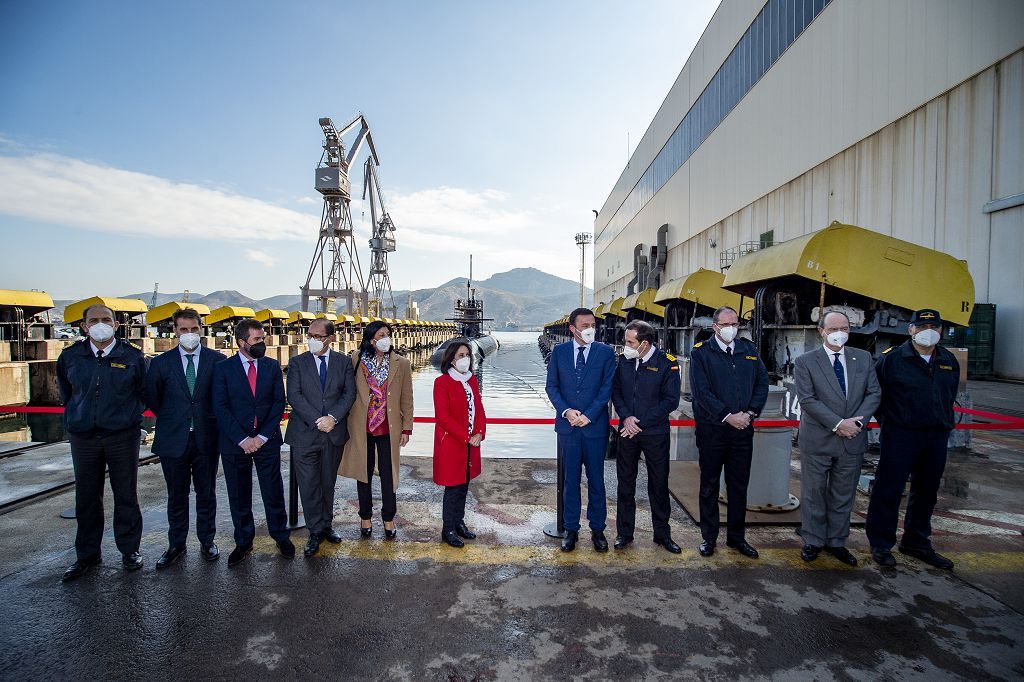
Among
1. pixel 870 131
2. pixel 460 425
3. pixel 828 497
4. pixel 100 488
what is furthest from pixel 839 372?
pixel 870 131

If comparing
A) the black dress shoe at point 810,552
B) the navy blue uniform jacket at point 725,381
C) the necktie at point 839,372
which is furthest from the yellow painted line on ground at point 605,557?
the necktie at point 839,372

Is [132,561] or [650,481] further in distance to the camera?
[650,481]

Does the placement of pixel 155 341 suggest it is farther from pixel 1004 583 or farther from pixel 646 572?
pixel 1004 583

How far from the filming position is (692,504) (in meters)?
4.96

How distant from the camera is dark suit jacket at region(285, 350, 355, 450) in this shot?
13.3 feet

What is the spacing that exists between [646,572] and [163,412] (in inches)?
155

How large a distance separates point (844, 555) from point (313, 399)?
4.47 meters

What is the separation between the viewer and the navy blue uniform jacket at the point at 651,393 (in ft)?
13.4

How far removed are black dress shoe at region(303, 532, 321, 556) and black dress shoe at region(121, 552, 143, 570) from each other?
45.1 inches

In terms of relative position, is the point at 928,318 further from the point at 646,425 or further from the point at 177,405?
the point at 177,405

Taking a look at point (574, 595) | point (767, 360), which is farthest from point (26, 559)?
point (767, 360)

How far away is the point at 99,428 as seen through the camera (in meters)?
3.66

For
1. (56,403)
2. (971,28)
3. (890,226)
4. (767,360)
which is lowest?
(56,403)

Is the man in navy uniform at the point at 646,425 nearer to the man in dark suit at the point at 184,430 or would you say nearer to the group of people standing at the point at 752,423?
the group of people standing at the point at 752,423
